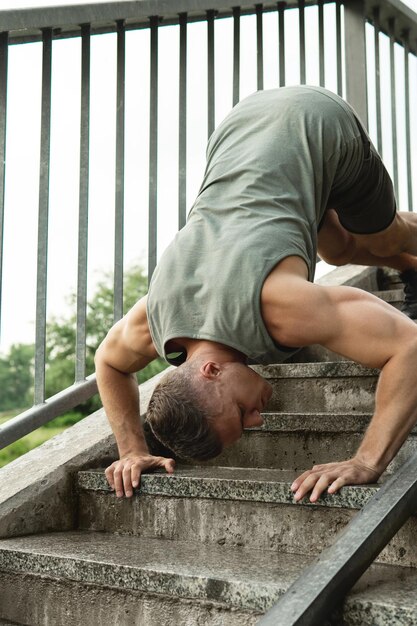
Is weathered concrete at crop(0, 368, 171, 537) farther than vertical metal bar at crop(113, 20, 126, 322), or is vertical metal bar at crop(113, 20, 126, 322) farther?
vertical metal bar at crop(113, 20, 126, 322)

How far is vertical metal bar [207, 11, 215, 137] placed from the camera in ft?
10.4

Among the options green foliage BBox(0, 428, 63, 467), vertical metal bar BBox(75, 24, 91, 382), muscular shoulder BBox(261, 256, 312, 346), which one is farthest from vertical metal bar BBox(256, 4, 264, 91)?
green foliage BBox(0, 428, 63, 467)

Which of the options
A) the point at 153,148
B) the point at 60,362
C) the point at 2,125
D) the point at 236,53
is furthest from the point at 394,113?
the point at 60,362

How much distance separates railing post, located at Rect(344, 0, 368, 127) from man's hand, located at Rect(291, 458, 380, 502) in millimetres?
2510

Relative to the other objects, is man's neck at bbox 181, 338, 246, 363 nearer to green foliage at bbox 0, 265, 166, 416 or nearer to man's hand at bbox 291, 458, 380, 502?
man's hand at bbox 291, 458, 380, 502

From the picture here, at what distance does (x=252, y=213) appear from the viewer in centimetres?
223

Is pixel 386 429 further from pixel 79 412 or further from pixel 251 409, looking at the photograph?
pixel 79 412

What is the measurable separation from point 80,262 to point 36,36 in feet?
2.50

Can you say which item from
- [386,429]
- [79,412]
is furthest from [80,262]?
[79,412]

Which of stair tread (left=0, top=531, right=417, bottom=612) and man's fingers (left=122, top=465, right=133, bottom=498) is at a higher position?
man's fingers (left=122, top=465, right=133, bottom=498)

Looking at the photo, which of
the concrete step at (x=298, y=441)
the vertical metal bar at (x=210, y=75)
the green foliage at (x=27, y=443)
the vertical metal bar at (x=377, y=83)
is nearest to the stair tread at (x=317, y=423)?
the concrete step at (x=298, y=441)

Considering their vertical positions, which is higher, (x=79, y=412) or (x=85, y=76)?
(x=85, y=76)

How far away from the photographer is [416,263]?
3.21m

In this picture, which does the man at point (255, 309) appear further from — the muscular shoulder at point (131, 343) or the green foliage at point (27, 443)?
the green foliage at point (27, 443)
